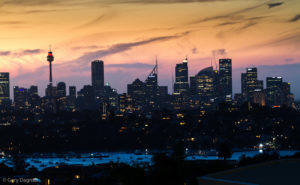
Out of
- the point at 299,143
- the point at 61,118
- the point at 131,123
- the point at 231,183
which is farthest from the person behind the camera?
the point at 61,118

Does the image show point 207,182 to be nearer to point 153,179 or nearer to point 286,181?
point 286,181

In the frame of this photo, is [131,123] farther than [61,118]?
No

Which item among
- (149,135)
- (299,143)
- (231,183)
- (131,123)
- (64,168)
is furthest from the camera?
(131,123)

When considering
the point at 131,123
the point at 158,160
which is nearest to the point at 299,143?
the point at 131,123

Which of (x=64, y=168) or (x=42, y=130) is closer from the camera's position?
(x=64, y=168)

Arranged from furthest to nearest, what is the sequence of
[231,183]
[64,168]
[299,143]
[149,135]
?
[149,135] < [299,143] < [64,168] < [231,183]

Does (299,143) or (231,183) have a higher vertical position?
(231,183)

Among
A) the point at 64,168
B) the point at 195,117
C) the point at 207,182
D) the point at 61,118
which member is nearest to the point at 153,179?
the point at 207,182

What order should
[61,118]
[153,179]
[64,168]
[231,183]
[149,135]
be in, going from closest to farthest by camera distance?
1. [231,183]
2. [153,179]
3. [64,168]
4. [149,135]
5. [61,118]

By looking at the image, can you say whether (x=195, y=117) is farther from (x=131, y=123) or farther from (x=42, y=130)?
(x=42, y=130)
